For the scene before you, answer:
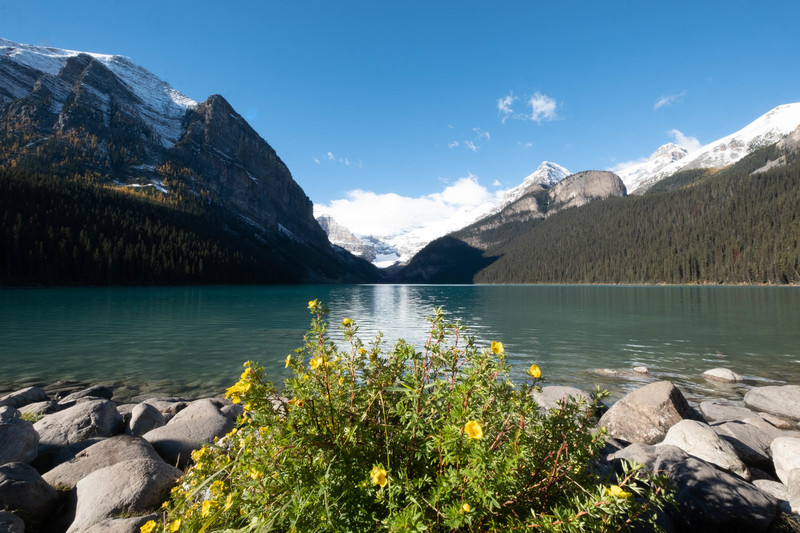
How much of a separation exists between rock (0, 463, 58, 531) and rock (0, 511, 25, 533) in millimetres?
534

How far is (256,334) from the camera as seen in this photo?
27.8 metres

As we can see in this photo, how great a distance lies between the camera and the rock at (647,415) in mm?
9055

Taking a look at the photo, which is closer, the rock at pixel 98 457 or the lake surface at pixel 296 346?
the rock at pixel 98 457

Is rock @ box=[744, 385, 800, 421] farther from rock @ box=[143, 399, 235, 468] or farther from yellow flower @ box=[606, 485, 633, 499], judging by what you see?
rock @ box=[143, 399, 235, 468]

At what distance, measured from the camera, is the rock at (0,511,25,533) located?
379 cm

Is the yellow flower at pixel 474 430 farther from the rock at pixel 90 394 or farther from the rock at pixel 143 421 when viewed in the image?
the rock at pixel 90 394

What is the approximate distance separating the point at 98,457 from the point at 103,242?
116017mm

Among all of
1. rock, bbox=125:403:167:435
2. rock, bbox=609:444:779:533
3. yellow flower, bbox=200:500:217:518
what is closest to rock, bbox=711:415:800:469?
rock, bbox=609:444:779:533

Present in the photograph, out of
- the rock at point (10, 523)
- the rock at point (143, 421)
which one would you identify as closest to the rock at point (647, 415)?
the rock at point (10, 523)

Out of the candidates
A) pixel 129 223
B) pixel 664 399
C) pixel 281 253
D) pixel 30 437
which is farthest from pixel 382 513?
pixel 281 253

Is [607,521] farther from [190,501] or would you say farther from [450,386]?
[190,501]

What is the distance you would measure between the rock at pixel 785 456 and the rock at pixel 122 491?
10423 millimetres

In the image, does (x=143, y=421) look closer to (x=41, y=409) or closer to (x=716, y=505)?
(x=41, y=409)

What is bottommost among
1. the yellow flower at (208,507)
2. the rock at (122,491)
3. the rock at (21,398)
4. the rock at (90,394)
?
the rock at (90,394)
